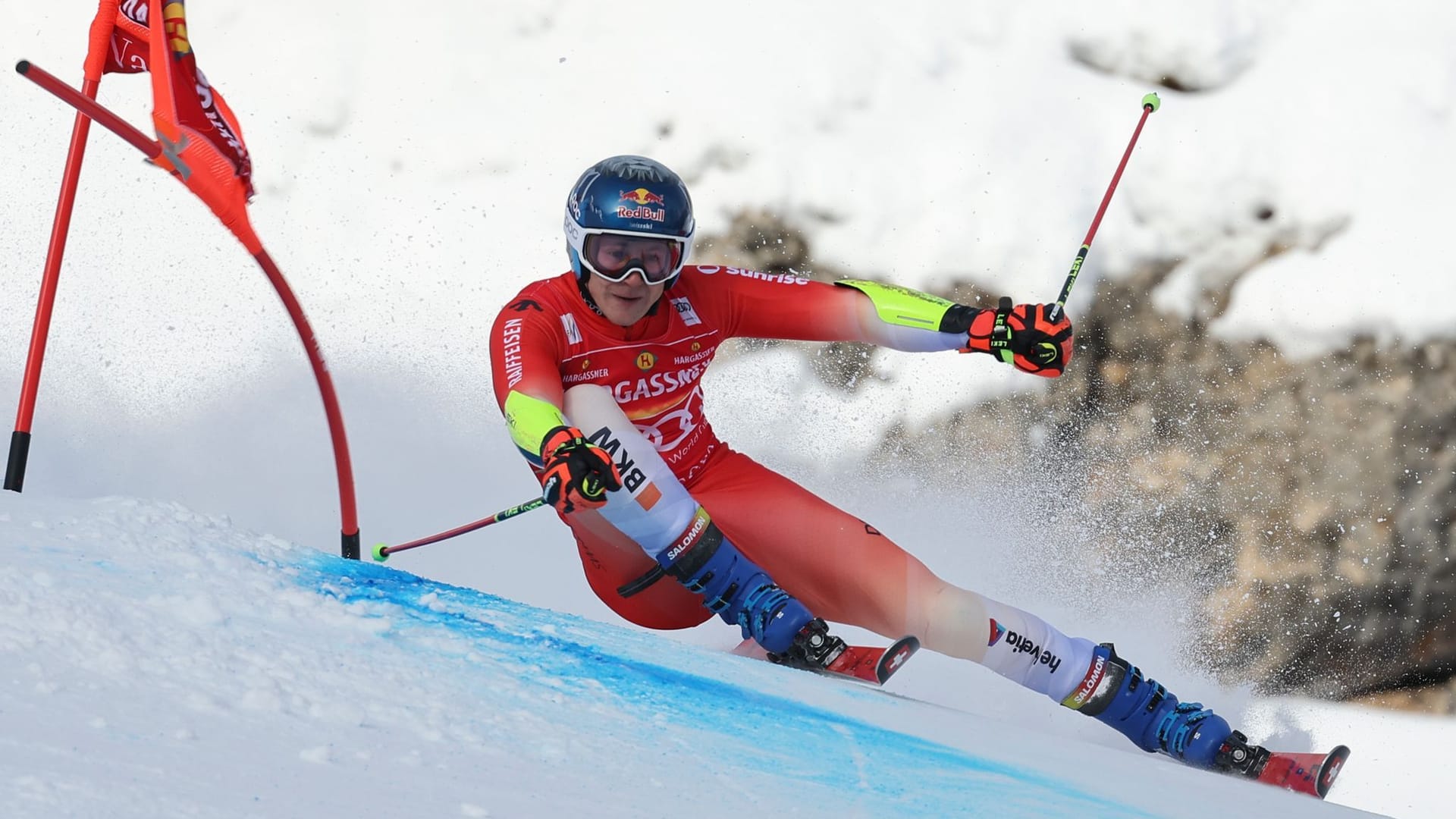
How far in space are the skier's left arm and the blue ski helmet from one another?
0.39 m

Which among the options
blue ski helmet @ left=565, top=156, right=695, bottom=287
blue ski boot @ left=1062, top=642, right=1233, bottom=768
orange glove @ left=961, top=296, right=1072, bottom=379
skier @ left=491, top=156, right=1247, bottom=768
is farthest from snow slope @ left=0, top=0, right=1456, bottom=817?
blue ski helmet @ left=565, top=156, right=695, bottom=287

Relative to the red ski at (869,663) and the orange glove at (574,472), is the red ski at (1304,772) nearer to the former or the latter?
the red ski at (869,663)

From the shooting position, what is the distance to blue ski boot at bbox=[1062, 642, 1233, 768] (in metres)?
3.43

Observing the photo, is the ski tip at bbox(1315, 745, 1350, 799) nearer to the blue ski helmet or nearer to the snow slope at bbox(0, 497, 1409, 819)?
the snow slope at bbox(0, 497, 1409, 819)

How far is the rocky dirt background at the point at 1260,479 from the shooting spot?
5609 millimetres

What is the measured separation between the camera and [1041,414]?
6.21 m

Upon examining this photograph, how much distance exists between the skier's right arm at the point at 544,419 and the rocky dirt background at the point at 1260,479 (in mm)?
2965

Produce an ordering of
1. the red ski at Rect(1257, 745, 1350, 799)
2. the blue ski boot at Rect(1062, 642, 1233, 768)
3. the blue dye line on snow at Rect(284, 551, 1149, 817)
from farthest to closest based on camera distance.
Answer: the blue ski boot at Rect(1062, 642, 1233, 768) → the red ski at Rect(1257, 745, 1350, 799) → the blue dye line on snow at Rect(284, 551, 1149, 817)

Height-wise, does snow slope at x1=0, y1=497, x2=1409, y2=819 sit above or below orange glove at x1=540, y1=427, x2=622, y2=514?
below

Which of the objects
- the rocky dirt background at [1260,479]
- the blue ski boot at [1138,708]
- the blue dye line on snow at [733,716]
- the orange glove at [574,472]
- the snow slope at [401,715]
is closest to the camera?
the snow slope at [401,715]

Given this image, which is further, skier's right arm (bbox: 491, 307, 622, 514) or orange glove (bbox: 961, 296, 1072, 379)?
orange glove (bbox: 961, 296, 1072, 379)

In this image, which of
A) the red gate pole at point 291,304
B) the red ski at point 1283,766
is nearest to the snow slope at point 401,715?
the red ski at point 1283,766

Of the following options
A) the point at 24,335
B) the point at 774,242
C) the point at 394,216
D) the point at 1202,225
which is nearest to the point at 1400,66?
the point at 1202,225

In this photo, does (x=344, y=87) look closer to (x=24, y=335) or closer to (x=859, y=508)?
(x=24, y=335)
